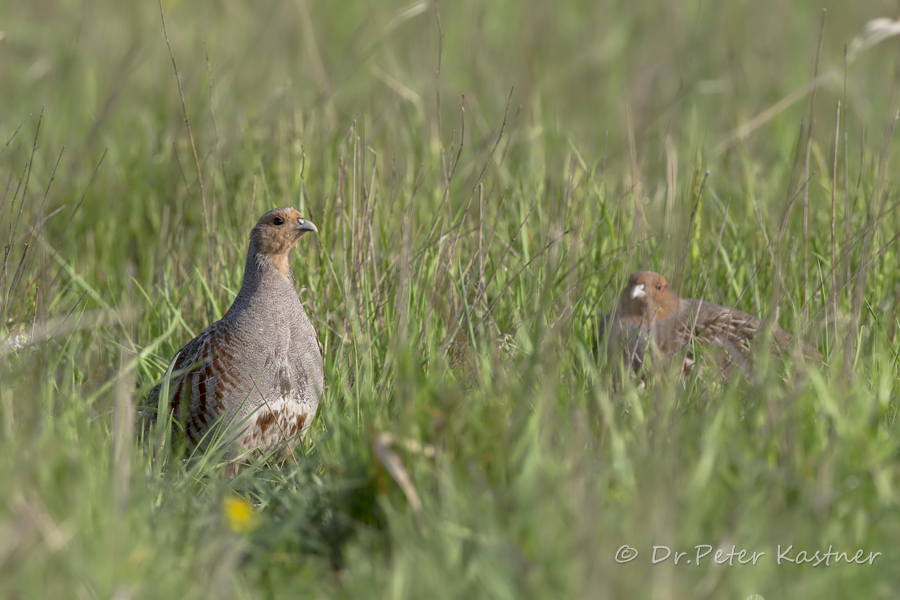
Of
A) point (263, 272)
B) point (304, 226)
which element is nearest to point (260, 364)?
point (263, 272)

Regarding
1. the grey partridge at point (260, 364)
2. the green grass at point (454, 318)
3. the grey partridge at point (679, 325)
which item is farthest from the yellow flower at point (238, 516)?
the grey partridge at point (679, 325)

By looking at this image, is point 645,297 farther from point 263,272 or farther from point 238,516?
point 238,516

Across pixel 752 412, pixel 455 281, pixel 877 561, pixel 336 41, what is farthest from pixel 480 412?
pixel 336 41

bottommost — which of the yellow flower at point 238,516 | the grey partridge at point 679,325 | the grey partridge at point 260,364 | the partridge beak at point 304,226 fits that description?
the grey partridge at point 679,325

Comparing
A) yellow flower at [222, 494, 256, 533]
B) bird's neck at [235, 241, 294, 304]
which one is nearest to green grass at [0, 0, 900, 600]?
yellow flower at [222, 494, 256, 533]

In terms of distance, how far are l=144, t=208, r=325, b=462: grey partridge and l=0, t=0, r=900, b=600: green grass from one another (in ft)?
0.53

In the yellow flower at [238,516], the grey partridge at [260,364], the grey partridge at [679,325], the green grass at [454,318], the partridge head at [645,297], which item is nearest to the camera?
the green grass at [454,318]

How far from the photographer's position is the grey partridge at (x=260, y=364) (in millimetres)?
3662

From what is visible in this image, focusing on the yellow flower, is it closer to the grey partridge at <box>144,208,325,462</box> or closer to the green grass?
the green grass

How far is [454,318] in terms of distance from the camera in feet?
12.2

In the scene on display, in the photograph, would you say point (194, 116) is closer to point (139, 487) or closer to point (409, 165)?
point (409, 165)

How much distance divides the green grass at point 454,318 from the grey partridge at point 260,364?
0.16m

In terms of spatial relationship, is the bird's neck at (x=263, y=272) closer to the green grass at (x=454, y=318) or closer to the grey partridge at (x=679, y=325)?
the green grass at (x=454, y=318)

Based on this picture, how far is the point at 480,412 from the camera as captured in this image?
2.58 meters
